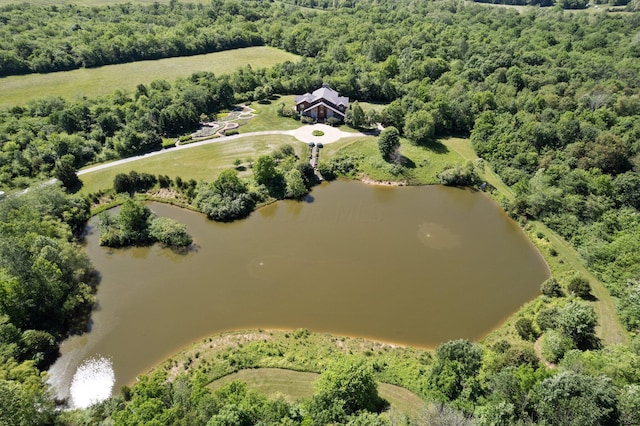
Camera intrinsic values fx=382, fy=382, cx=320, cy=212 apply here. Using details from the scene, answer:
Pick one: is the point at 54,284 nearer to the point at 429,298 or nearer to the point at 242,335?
the point at 242,335

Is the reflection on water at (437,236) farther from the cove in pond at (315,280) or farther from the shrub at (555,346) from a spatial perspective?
the shrub at (555,346)

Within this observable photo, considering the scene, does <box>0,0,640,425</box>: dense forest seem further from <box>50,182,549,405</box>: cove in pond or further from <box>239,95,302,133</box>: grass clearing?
<box>239,95,302,133</box>: grass clearing

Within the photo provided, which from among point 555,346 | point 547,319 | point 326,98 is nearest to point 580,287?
point 547,319

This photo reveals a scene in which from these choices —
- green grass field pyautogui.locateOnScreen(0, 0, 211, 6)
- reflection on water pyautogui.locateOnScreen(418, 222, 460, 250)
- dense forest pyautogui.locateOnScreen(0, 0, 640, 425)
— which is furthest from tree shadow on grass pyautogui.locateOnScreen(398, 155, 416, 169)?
green grass field pyautogui.locateOnScreen(0, 0, 211, 6)

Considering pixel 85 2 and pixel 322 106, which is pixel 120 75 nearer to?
pixel 322 106

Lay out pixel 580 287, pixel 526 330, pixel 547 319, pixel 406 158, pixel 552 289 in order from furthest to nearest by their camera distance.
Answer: pixel 406 158
pixel 552 289
pixel 580 287
pixel 547 319
pixel 526 330

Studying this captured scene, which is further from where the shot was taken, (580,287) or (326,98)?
(326,98)
